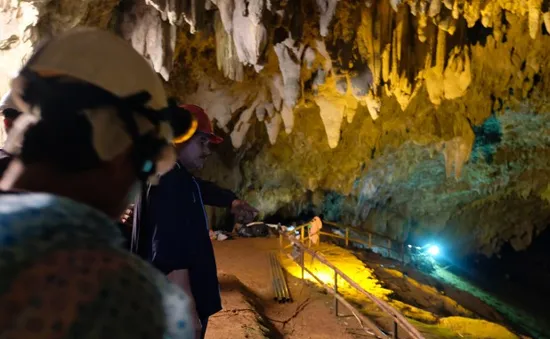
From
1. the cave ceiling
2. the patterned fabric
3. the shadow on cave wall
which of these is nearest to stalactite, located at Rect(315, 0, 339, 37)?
the cave ceiling

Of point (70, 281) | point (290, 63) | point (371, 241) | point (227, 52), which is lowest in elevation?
point (371, 241)

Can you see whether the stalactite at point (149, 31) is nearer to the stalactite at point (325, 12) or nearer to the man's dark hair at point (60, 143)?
the stalactite at point (325, 12)

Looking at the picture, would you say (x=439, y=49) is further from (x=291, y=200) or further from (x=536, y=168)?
(x=291, y=200)

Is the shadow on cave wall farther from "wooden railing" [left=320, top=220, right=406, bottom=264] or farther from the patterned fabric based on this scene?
the patterned fabric

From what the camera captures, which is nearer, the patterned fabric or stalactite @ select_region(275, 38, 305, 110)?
the patterned fabric

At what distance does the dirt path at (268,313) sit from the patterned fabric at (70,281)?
3949 millimetres

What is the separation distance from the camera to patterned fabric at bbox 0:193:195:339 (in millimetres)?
561

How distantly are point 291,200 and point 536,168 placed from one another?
27.2 ft

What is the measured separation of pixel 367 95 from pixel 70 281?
26.5 feet

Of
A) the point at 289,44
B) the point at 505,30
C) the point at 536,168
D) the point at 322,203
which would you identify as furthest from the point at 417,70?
the point at 322,203

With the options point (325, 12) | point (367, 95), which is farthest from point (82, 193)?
point (367, 95)

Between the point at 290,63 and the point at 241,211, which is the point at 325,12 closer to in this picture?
the point at 290,63

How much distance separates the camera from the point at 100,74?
80 centimetres

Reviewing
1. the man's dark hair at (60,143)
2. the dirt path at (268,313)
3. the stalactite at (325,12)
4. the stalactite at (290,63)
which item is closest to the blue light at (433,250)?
the dirt path at (268,313)
